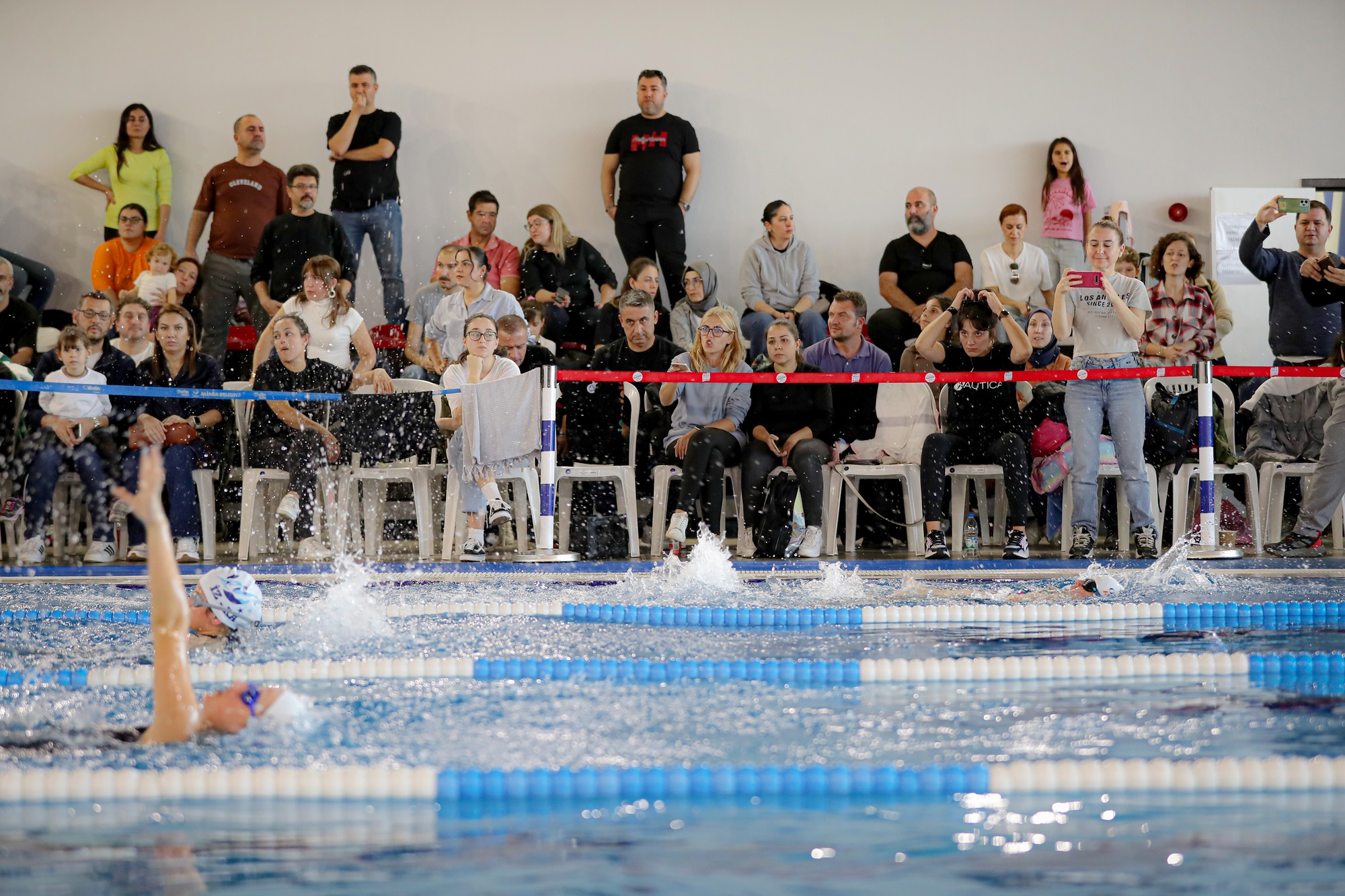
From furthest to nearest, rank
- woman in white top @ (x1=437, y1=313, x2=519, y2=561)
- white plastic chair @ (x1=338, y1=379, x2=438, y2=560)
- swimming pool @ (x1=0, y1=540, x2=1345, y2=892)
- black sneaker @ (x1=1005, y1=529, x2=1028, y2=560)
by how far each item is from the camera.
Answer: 1. white plastic chair @ (x1=338, y1=379, x2=438, y2=560)
2. woman in white top @ (x1=437, y1=313, x2=519, y2=561)
3. black sneaker @ (x1=1005, y1=529, x2=1028, y2=560)
4. swimming pool @ (x1=0, y1=540, x2=1345, y2=892)

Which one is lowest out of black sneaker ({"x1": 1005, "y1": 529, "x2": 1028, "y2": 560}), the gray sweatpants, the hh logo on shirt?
black sneaker ({"x1": 1005, "y1": 529, "x2": 1028, "y2": 560})

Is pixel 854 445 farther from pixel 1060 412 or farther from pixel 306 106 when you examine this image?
pixel 306 106

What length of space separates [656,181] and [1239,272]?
4588mm

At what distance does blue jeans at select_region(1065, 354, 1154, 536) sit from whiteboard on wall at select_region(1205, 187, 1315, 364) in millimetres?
3507

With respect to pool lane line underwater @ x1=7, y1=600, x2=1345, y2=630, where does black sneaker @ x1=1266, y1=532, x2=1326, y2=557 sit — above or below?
above

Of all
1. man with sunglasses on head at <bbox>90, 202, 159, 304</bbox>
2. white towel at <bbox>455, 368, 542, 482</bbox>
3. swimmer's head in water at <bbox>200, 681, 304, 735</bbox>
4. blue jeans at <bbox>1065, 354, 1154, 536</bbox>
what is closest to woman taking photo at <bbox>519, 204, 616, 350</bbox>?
white towel at <bbox>455, 368, 542, 482</bbox>

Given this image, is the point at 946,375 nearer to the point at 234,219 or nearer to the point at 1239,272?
the point at 1239,272

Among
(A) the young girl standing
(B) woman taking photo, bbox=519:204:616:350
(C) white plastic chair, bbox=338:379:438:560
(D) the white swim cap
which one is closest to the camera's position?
(D) the white swim cap

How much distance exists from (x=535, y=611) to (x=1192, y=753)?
2636mm

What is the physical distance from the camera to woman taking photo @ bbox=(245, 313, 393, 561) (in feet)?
22.8

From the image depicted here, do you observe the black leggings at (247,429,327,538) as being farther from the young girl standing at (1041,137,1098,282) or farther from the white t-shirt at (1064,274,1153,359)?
the young girl standing at (1041,137,1098,282)

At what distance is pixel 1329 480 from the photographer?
6.74 m

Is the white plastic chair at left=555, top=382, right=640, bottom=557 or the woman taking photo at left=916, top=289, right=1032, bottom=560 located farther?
the white plastic chair at left=555, top=382, right=640, bottom=557

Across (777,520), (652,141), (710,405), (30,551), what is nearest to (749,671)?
(777,520)
